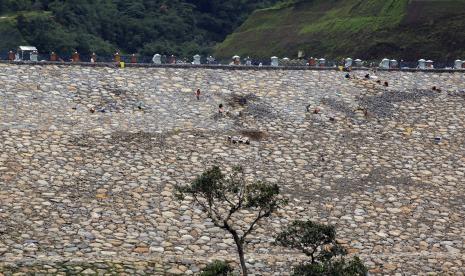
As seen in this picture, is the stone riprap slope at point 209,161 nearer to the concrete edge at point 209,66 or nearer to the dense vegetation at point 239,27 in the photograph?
the concrete edge at point 209,66

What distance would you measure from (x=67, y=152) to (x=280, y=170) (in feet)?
21.8

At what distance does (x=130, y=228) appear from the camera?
21.6 meters

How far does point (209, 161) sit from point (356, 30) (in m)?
37.5

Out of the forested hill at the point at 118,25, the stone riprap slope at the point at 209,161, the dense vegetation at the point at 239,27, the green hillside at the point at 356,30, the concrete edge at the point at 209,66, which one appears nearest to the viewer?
the stone riprap slope at the point at 209,161

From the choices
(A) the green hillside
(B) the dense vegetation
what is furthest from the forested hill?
(A) the green hillside

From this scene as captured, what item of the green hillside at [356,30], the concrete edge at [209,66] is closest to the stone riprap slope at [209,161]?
the concrete edge at [209,66]

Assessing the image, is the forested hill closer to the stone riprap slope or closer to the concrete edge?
the concrete edge

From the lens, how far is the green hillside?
53.9 meters

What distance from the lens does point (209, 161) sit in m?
25.6

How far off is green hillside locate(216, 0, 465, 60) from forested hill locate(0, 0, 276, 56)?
4.23 metres

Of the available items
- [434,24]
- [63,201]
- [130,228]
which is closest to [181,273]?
[130,228]

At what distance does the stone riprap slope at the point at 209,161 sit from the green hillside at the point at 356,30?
2002cm

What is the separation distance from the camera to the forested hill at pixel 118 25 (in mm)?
Answer: 63812

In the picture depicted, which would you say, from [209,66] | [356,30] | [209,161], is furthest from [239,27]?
[209,161]
